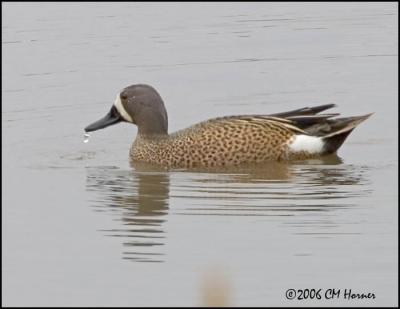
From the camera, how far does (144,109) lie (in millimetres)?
13281

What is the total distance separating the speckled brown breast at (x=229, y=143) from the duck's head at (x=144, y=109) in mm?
362

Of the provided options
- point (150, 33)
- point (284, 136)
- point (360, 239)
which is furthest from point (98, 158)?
point (150, 33)

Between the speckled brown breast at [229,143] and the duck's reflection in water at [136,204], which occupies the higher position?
the speckled brown breast at [229,143]

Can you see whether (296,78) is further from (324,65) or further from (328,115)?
(328,115)

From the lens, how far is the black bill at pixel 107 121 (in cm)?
1340

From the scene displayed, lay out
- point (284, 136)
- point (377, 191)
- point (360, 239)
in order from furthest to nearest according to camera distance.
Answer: point (284, 136)
point (377, 191)
point (360, 239)

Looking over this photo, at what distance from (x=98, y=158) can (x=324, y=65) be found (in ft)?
13.2

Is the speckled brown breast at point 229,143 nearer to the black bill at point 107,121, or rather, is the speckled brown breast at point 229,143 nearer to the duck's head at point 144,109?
the duck's head at point 144,109

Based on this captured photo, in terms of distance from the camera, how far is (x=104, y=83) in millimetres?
15867

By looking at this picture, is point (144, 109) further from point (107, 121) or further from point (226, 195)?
point (226, 195)

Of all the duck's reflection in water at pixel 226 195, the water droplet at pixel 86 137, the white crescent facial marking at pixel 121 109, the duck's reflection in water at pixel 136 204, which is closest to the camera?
the duck's reflection in water at pixel 136 204

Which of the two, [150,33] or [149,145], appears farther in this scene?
[150,33]

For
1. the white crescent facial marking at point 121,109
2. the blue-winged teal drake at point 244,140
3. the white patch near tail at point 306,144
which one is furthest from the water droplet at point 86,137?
the white patch near tail at point 306,144

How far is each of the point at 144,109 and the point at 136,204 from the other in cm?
201
